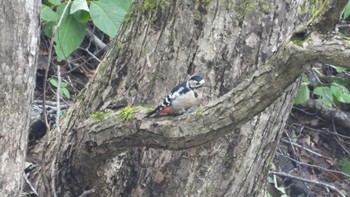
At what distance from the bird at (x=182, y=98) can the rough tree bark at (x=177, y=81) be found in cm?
26

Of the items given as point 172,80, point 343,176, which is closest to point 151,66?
point 172,80

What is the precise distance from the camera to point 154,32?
4.04 meters

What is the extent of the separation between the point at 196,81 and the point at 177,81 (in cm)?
36

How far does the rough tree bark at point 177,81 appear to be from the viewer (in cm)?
391

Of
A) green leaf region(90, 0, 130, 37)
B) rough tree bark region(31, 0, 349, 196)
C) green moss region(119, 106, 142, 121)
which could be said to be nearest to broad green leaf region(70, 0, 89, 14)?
green leaf region(90, 0, 130, 37)

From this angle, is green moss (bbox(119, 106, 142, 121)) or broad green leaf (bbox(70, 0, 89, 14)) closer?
green moss (bbox(119, 106, 142, 121))

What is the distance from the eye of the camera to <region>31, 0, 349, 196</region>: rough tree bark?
3.91 m

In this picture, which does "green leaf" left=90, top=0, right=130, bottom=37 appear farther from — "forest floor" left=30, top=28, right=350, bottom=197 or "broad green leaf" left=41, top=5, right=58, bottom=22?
"forest floor" left=30, top=28, right=350, bottom=197

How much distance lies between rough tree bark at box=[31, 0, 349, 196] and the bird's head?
24 cm

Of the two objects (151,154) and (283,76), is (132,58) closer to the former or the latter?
(151,154)

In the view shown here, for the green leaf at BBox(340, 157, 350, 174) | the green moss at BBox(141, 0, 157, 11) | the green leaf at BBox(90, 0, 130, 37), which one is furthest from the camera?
the green leaf at BBox(340, 157, 350, 174)

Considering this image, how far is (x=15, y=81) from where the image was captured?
3.13m

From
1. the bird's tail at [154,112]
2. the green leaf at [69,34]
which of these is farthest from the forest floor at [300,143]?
the bird's tail at [154,112]

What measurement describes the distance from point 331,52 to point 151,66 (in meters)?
1.33
